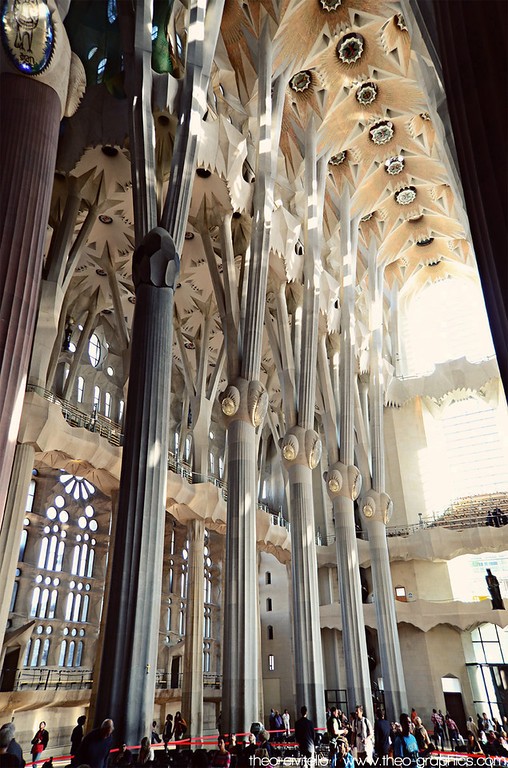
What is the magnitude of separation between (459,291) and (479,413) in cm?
754

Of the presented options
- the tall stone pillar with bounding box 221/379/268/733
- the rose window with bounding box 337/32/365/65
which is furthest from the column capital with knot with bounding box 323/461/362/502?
the rose window with bounding box 337/32/365/65

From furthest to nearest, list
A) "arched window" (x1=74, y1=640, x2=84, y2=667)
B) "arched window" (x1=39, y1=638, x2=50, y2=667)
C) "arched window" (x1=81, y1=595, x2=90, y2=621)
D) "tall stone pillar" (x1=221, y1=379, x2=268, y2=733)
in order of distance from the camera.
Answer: "arched window" (x1=81, y1=595, x2=90, y2=621)
"arched window" (x1=74, y1=640, x2=84, y2=667)
"arched window" (x1=39, y1=638, x2=50, y2=667)
"tall stone pillar" (x1=221, y1=379, x2=268, y2=733)

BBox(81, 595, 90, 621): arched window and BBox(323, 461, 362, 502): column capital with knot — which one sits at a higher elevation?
BBox(323, 461, 362, 502): column capital with knot

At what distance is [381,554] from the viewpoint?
21.0 meters

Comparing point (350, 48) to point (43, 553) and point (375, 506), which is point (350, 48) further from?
point (43, 553)

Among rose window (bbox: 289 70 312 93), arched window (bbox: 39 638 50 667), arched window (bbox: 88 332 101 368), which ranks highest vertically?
rose window (bbox: 289 70 312 93)

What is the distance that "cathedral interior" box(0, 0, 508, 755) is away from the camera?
7574 millimetres

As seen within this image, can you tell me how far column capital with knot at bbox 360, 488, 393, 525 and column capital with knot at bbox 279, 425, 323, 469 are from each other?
6.09 meters

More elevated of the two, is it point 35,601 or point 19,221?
point 19,221

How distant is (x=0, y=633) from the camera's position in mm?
10383

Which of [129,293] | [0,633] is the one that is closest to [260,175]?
[129,293]

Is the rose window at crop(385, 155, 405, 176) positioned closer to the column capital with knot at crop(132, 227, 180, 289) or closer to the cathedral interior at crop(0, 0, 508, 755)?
the cathedral interior at crop(0, 0, 508, 755)

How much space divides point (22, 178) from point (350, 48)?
54.6 feet

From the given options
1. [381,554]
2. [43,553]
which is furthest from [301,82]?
[43,553]
